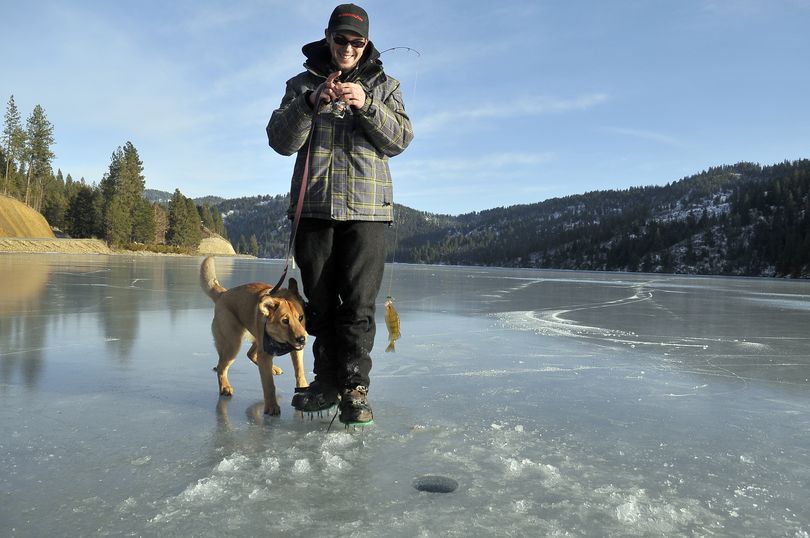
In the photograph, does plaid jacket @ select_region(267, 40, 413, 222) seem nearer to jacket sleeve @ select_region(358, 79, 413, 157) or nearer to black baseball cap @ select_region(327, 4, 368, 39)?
jacket sleeve @ select_region(358, 79, 413, 157)

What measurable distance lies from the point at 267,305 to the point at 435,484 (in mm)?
1521

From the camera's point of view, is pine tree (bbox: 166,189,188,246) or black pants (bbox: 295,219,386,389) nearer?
black pants (bbox: 295,219,386,389)

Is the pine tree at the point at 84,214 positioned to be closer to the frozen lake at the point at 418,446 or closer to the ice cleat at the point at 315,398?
the frozen lake at the point at 418,446

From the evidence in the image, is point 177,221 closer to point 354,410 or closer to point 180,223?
point 180,223

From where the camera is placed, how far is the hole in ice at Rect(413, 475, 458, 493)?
199cm

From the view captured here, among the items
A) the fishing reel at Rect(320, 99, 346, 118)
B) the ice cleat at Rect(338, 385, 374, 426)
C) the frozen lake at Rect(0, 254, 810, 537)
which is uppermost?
the fishing reel at Rect(320, 99, 346, 118)

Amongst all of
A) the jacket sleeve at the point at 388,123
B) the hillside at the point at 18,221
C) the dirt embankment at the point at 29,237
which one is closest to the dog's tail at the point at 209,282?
the jacket sleeve at the point at 388,123

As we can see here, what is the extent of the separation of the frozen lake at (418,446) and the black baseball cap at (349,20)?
2.27 meters

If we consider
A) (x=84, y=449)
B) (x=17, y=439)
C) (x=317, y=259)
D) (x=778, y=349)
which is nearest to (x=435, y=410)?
(x=317, y=259)

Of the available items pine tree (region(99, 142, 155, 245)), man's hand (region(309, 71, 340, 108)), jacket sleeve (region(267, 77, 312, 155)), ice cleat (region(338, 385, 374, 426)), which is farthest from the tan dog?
pine tree (region(99, 142, 155, 245))

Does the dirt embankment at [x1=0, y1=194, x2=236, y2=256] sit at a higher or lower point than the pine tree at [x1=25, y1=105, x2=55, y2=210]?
lower

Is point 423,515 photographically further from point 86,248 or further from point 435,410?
point 86,248

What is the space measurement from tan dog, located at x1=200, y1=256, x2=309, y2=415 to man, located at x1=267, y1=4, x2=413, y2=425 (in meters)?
0.17

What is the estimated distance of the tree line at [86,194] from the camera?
74.4 meters
